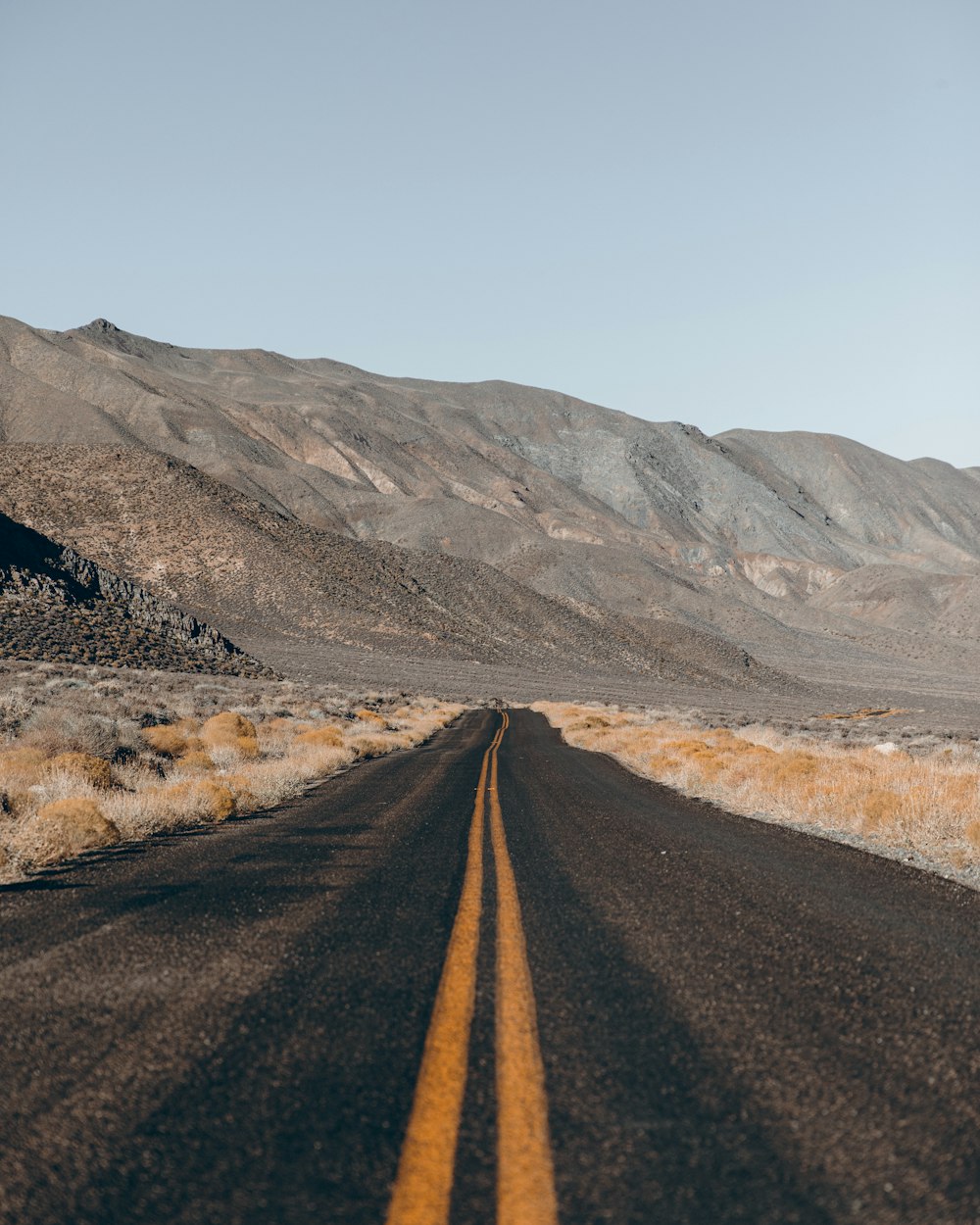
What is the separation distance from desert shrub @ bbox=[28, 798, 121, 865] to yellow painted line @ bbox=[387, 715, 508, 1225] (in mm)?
4952

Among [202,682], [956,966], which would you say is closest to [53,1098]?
[956,966]

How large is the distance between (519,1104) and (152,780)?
12.8m

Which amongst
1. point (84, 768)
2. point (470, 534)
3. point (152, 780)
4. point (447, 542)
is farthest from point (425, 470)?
point (84, 768)

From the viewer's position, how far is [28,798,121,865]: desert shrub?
804 cm

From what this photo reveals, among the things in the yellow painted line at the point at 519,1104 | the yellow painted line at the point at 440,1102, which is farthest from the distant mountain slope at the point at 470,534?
the yellow painted line at the point at 519,1104

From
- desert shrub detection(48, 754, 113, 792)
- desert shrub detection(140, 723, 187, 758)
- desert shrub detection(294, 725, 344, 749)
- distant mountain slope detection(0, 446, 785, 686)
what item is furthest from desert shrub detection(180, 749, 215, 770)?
distant mountain slope detection(0, 446, 785, 686)

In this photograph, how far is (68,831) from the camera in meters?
8.59

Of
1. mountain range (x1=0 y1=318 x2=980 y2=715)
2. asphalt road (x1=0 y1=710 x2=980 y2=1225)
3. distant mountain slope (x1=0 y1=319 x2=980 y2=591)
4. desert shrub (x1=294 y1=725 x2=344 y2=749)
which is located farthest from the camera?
distant mountain slope (x1=0 y1=319 x2=980 y2=591)

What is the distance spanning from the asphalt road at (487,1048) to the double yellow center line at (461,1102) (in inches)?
0.6

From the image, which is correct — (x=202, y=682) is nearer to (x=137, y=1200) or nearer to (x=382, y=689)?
(x=382, y=689)

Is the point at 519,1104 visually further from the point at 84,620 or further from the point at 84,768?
the point at 84,620

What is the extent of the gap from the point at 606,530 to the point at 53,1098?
156 metres

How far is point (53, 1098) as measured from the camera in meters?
3.04

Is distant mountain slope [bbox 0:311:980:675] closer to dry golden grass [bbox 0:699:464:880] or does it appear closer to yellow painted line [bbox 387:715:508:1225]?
dry golden grass [bbox 0:699:464:880]
